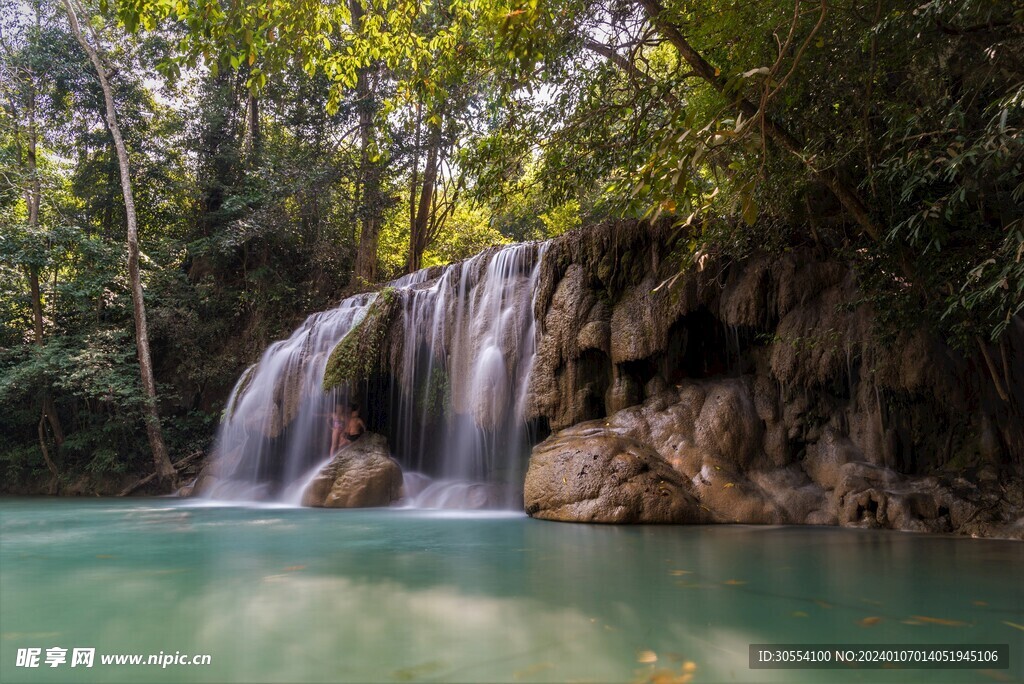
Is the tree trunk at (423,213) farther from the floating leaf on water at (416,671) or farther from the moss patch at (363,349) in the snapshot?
the floating leaf on water at (416,671)

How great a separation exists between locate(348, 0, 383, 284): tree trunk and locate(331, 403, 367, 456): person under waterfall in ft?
20.1

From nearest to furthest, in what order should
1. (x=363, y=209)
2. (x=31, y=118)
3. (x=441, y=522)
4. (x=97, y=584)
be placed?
(x=97, y=584)
(x=441, y=522)
(x=31, y=118)
(x=363, y=209)

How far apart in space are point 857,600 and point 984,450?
188 inches

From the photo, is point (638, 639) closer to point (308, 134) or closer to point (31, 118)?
point (308, 134)

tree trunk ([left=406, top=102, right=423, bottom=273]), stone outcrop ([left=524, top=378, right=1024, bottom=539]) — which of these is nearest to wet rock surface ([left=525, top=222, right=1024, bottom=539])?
stone outcrop ([left=524, top=378, right=1024, bottom=539])

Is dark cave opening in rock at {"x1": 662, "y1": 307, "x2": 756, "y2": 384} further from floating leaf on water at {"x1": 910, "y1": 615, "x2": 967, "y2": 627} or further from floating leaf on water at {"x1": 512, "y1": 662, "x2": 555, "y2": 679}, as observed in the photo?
floating leaf on water at {"x1": 512, "y1": 662, "x2": 555, "y2": 679}

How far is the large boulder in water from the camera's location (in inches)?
396

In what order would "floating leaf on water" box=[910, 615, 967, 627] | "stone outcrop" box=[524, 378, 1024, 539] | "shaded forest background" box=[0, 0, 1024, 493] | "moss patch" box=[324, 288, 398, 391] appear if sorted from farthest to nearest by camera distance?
"moss patch" box=[324, 288, 398, 391] → "stone outcrop" box=[524, 378, 1024, 539] → "shaded forest background" box=[0, 0, 1024, 493] → "floating leaf on water" box=[910, 615, 967, 627]

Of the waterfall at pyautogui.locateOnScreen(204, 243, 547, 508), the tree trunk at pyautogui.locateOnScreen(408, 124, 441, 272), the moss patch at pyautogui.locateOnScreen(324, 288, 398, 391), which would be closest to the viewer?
the waterfall at pyautogui.locateOnScreen(204, 243, 547, 508)

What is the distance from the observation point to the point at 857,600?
3.71 metres

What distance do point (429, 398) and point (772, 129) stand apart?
750 cm

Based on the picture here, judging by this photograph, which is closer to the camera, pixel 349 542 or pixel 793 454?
pixel 349 542

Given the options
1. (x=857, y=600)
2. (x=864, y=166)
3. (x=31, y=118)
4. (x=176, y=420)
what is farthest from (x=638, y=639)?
(x=31, y=118)

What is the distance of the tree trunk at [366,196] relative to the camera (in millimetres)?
17188
